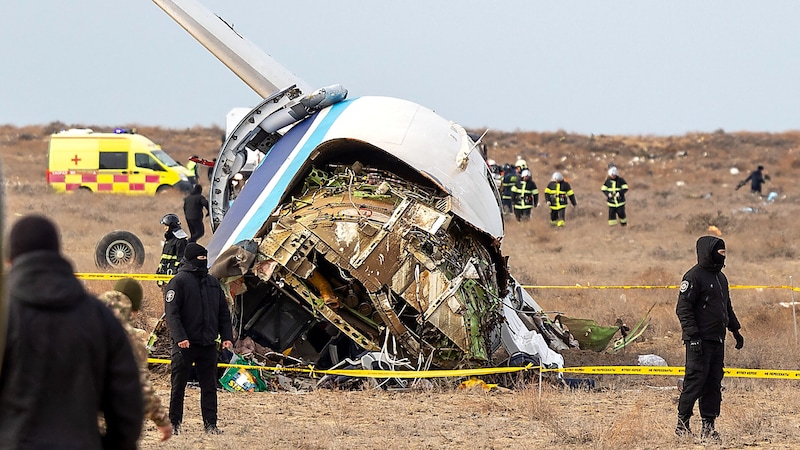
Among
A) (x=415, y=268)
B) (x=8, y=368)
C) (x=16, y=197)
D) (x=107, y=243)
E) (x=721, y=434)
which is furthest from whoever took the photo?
(x=16, y=197)

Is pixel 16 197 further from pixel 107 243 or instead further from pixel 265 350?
pixel 265 350

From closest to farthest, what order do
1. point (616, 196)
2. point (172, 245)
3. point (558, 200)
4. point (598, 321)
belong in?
point (172, 245) → point (598, 321) → point (616, 196) → point (558, 200)

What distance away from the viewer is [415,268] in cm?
1033

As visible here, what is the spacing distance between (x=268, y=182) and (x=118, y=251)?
23.8 feet

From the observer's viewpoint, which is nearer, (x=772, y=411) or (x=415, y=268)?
(x=772, y=411)

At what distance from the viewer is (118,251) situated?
1802 centimetres

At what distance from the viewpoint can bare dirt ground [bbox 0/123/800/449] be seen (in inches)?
333

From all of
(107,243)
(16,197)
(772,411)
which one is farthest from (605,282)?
(16,197)

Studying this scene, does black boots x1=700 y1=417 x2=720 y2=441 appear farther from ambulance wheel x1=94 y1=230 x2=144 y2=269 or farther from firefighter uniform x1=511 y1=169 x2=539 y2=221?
firefighter uniform x1=511 y1=169 x2=539 y2=221

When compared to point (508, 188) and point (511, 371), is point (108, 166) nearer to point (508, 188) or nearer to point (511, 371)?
point (508, 188)

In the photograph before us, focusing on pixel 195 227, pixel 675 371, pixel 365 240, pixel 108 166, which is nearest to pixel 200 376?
pixel 365 240

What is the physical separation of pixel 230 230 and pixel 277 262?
1135 mm

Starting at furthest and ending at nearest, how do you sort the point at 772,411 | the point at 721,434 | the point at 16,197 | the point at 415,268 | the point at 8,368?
1. the point at 16,197
2. the point at 415,268
3. the point at 772,411
4. the point at 721,434
5. the point at 8,368

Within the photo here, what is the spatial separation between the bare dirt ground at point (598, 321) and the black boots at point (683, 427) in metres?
0.07
